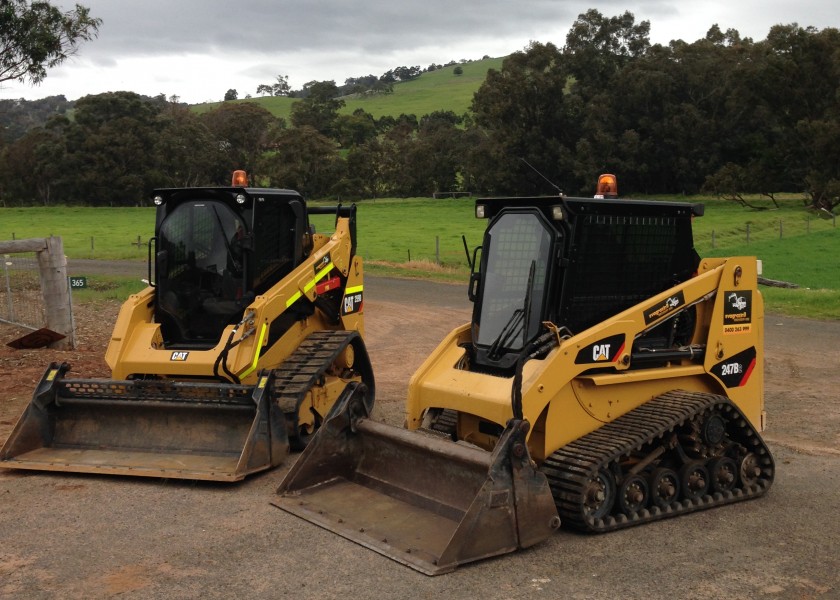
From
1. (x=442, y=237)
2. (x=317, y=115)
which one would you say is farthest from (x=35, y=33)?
(x=317, y=115)

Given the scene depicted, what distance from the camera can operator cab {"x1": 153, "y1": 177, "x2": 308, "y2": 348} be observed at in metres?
9.58

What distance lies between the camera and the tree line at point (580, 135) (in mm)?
59125

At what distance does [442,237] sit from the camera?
4259cm

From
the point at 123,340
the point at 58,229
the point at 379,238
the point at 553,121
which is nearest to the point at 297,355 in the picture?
the point at 123,340

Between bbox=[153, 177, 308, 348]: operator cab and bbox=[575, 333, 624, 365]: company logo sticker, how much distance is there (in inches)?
154

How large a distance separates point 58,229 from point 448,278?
1191 inches

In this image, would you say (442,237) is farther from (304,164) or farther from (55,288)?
(55,288)

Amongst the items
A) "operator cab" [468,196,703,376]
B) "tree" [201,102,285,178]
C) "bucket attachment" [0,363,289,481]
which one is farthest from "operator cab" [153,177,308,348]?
"tree" [201,102,285,178]

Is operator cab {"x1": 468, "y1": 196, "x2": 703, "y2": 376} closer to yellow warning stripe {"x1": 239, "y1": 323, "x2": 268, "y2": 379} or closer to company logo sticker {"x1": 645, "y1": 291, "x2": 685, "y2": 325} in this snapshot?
company logo sticker {"x1": 645, "y1": 291, "x2": 685, "y2": 325}

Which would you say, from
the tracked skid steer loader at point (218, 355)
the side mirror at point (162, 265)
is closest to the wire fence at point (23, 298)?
the side mirror at point (162, 265)

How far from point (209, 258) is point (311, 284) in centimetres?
114

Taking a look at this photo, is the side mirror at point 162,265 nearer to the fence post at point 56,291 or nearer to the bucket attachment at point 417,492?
the bucket attachment at point 417,492

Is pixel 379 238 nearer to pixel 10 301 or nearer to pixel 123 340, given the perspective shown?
pixel 10 301

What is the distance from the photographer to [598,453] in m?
6.75
